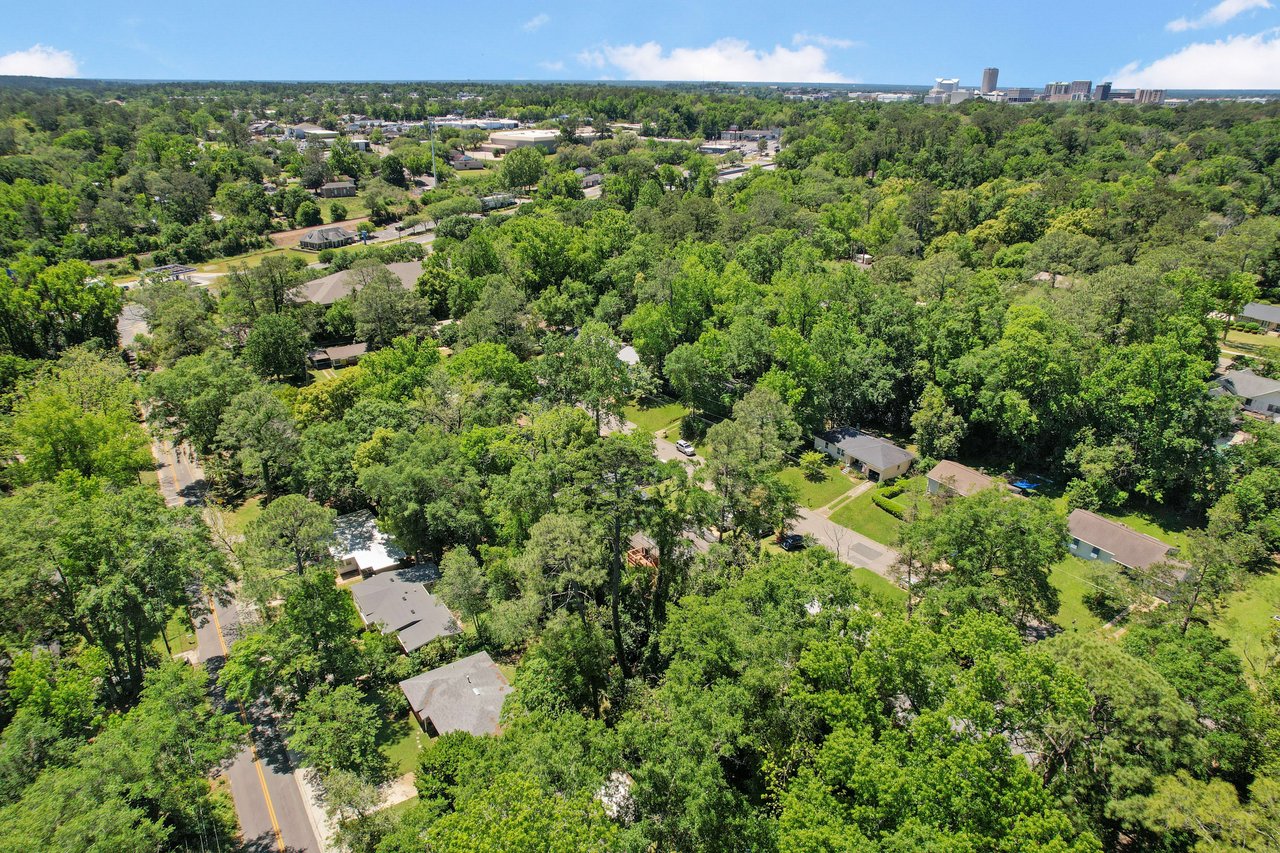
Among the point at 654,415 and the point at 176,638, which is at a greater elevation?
the point at 654,415

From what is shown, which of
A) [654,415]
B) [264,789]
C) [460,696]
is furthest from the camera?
[654,415]

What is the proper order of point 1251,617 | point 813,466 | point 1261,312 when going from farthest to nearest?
point 1261,312, point 813,466, point 1251,617

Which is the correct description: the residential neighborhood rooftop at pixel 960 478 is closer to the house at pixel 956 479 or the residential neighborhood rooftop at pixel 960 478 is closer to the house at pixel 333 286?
the house at pixel 956 479

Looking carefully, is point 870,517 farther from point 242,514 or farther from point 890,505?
point 242,514

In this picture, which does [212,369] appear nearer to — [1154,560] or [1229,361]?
[1154,560]

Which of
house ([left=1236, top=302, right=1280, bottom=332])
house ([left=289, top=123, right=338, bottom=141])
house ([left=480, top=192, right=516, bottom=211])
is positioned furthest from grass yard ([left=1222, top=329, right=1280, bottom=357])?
house ([left=289, top=123, right=338, bottom=141])

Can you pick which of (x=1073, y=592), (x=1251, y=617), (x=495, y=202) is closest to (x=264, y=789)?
(x=1073, y=592)

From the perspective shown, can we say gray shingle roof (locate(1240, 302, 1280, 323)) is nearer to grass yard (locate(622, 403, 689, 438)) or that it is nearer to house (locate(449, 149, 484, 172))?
grass yard (locate(622, 403, 689, 438))
